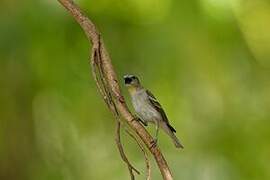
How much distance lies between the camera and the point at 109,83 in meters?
2.22

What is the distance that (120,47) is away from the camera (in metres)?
4.86

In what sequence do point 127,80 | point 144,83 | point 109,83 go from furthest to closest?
1. point 144,83
2. point 127,80
3. point 109,83

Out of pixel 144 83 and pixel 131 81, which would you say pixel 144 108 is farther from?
pixel 144 83

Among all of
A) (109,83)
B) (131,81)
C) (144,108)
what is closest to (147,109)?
(144,108)

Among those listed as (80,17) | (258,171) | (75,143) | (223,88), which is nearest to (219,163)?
(258,171)

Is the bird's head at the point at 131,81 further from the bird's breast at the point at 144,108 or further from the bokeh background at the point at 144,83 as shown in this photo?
the bokeh background at the point at 144,83

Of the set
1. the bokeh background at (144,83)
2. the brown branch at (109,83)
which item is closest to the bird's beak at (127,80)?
the bokeh background at (144,83)

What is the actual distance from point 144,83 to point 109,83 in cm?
267

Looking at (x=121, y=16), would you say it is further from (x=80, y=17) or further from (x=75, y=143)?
(x=80, y=17)

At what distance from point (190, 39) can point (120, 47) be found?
1.40ft

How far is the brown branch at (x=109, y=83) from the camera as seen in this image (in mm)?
2193

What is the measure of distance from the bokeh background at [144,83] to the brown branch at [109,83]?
2.17 metres

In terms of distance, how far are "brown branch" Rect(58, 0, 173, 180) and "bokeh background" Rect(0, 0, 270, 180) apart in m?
2.17

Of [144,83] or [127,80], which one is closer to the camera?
[127,80]
